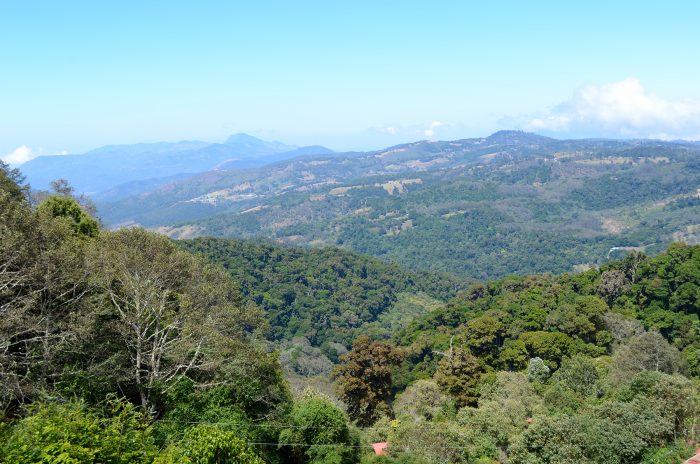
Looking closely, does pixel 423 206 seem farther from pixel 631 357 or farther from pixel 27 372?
pixel 27 372

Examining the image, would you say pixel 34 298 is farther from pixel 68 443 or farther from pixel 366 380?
pixel 366 380

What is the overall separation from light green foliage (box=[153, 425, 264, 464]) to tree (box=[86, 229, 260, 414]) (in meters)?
4.65

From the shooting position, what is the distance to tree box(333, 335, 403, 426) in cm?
2350

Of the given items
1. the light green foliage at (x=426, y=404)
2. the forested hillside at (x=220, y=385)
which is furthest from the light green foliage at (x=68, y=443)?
the light green foliage at (x=426, y=404)

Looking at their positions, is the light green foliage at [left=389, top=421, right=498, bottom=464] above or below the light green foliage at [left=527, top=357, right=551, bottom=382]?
above

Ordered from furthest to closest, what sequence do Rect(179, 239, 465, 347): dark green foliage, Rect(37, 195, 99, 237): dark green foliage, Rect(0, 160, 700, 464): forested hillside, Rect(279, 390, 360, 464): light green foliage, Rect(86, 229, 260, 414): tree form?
Rect(179, 239, 465, 347): dark green foliage < Rect(37, 195, 99, 237): dark green foliage < Rect(279, 390, 360, 464): light green foliage < Rect(86, 229, 260, 414): tree < Rect(0, 160, 700, 464): forested hillside

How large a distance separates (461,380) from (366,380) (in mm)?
4344

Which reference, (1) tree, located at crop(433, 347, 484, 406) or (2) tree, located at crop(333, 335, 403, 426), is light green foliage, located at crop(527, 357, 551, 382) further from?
(2) tree, located at crop(333, 335, 403, 426)

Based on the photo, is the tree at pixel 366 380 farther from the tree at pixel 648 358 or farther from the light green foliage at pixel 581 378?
the tree at pixel 648 358

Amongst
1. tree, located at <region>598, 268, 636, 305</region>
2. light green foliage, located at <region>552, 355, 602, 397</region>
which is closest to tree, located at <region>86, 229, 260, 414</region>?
light green foliage, located at <region>552, 355, 602, 397</region>

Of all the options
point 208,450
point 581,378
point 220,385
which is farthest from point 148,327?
point 581,378

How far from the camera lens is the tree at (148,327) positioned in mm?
13359

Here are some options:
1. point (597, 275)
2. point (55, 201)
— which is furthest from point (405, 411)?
point (597, 275)

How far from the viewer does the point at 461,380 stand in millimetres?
23422
